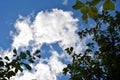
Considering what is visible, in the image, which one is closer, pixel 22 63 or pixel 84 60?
pixel 22 63

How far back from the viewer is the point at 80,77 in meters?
13.0

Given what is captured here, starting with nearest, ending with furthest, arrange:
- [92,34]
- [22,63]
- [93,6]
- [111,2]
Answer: [111,2] → [93,6] → [22,63] → [92,34]

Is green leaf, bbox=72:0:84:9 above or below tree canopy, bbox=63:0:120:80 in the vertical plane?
below

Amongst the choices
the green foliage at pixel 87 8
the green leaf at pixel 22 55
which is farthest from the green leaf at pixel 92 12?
the green leaf at pixel 22 55

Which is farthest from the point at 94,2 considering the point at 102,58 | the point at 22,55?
the point at 102,58

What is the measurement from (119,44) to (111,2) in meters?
12.9

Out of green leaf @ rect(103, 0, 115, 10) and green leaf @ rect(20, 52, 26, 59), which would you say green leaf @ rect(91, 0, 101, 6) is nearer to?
green leaf @ rect(103, 0, 115, 10)

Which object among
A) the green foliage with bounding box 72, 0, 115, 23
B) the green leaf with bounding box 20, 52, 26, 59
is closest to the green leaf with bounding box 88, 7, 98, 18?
the green foliage with bounding box 72, 0, 115, 23

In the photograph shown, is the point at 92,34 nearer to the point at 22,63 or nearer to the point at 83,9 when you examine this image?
the point at 22,63

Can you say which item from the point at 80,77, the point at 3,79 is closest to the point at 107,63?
the point at 80,77

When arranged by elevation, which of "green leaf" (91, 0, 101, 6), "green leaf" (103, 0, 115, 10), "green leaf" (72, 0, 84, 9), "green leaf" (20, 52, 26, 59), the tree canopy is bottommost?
"green leaf" (103, 0, 115, 10)

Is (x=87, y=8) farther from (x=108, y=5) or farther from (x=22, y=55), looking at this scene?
(x=22, y=55)

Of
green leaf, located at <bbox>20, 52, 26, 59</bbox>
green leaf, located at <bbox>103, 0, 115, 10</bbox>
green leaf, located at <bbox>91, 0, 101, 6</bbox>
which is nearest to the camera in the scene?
green leaf, located at <bbox>103, 0, 115, 10</bbox>

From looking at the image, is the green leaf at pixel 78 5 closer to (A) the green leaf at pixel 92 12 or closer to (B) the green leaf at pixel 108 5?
(A) the green leaf at pixel 92 12
